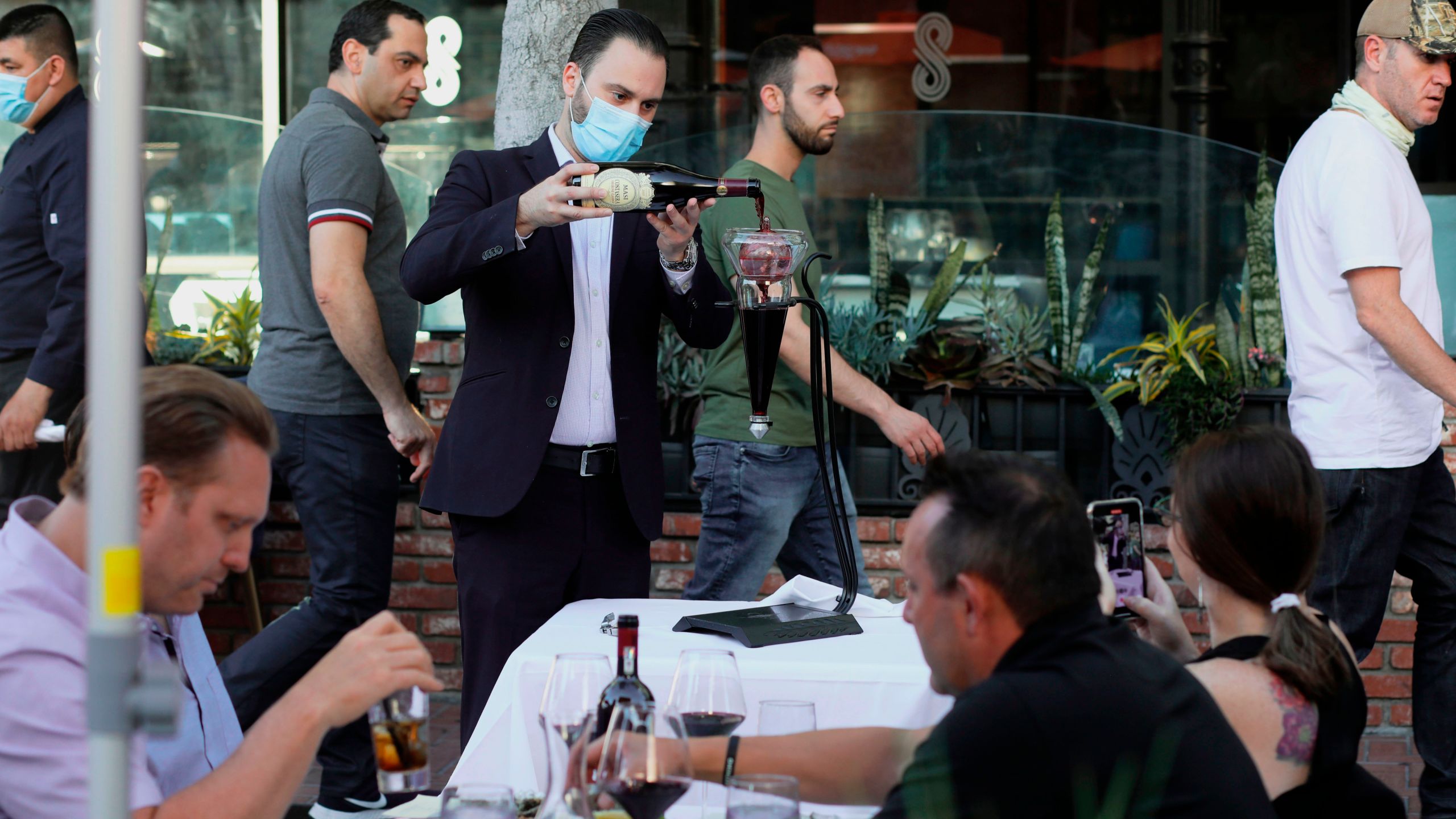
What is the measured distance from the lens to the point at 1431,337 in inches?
→ 117

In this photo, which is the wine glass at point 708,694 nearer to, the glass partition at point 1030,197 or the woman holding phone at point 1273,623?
the woman holding phone at point 1273,623

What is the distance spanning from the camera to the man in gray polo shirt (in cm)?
317

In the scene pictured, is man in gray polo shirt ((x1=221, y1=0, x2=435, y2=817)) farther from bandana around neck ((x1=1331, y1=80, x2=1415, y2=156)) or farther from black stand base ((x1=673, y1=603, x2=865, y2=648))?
bandana around neck ((x1=1331, y1=80, x2=1415, y2=156))

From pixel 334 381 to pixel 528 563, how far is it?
0.93 meters

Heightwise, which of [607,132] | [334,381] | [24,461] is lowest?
[24,461]

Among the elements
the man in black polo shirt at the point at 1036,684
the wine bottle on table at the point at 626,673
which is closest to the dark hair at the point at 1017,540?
the man in black polo shirt at the point at 1036,684

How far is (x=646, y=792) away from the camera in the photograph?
55.1 inches

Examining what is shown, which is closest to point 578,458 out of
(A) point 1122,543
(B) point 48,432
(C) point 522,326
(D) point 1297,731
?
(C) point 522,326

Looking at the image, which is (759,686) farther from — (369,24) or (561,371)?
(369,24)

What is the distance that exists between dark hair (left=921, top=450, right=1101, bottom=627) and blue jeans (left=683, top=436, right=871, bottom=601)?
169 cm

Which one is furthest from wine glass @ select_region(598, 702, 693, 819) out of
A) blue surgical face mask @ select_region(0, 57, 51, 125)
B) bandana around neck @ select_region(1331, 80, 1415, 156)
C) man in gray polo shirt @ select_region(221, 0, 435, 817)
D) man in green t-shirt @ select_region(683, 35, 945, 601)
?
blue surgical face mask @ select_region(0, 57, 51, 125)

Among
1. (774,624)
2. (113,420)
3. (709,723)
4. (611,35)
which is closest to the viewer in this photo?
(113,420)

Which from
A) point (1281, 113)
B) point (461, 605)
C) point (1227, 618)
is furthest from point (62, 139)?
point (1281, 113)

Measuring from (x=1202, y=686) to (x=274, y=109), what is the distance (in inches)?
185
